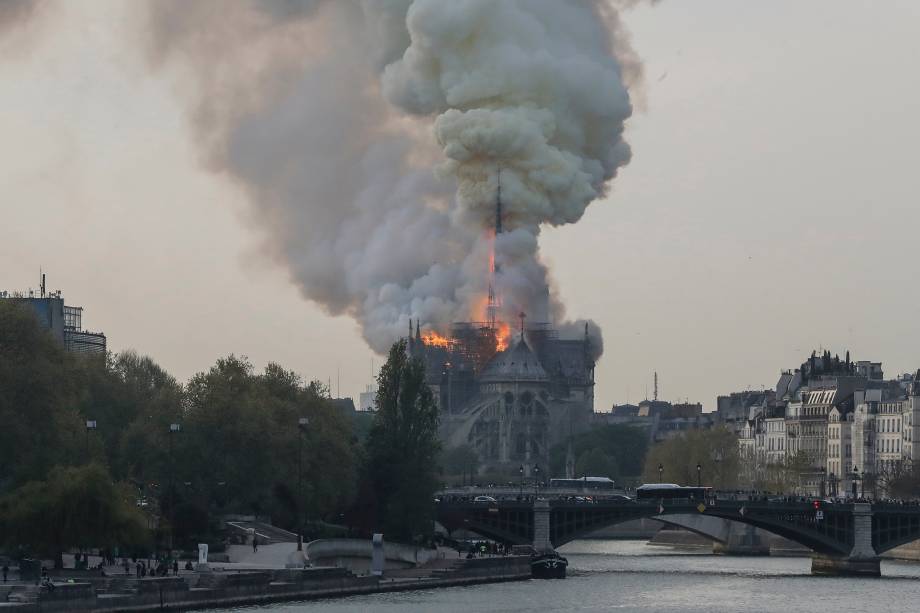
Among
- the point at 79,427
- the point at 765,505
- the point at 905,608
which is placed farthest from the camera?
the point at 765,505

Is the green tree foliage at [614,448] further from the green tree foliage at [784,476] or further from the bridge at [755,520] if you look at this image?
the bridge at [755,520]

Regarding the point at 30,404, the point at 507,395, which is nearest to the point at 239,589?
the point at 30,404

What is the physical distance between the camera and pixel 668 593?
277 ft

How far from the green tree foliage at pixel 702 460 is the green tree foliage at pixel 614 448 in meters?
25.1

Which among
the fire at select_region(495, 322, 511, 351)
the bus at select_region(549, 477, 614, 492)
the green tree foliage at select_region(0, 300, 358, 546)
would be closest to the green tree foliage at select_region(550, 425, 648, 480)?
the fire at select_region(495, 322, 511, 351)

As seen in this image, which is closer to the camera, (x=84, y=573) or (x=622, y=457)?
(x=84, y=573)

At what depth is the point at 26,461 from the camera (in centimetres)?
7900

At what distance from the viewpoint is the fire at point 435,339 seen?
17050 centimetres

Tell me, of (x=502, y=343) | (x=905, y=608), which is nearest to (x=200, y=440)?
(x=905, y=608)

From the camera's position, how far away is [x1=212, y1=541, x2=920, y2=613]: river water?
2980 inches

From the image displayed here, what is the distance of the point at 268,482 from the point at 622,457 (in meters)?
91.5

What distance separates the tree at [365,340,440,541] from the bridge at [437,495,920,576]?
482 cm

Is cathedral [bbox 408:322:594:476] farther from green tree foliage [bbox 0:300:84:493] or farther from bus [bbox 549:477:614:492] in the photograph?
green tree foliage [bbox 0:300:84:493]

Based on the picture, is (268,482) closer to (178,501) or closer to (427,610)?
(178,501)
